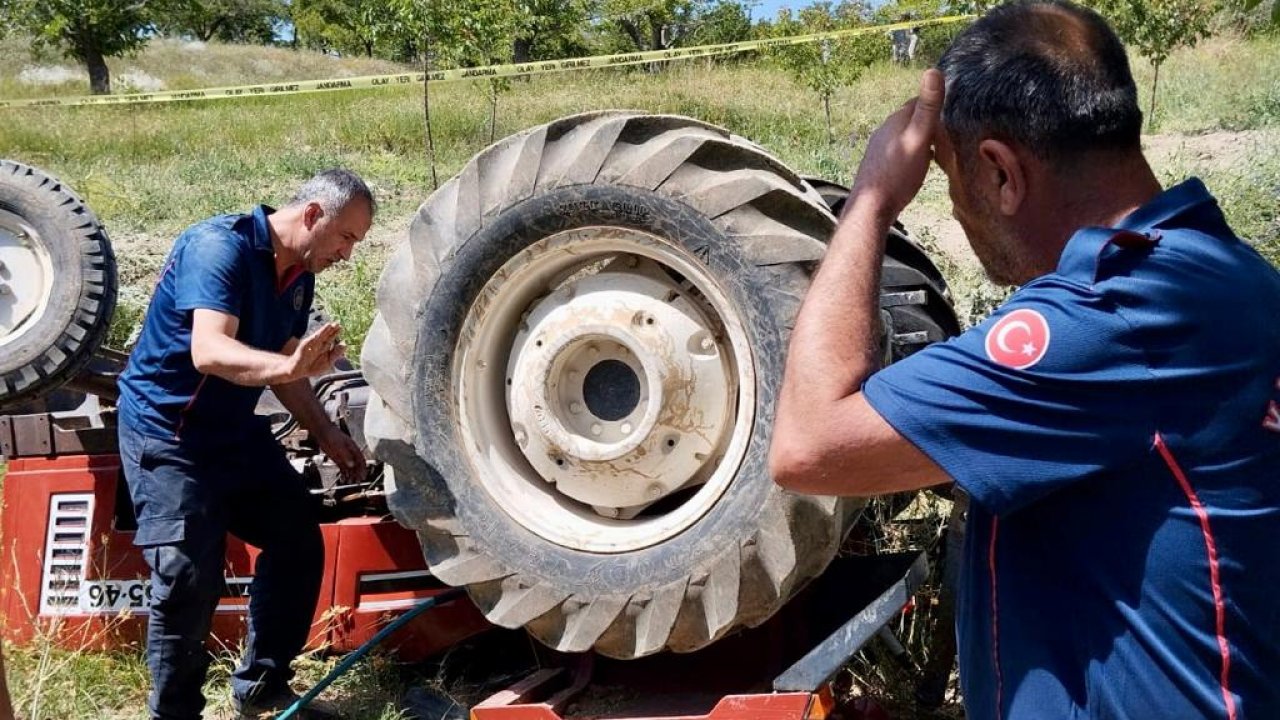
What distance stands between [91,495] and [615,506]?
2309 millimetres

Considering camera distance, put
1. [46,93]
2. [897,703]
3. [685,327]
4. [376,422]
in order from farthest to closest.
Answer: [46,93] → [897,703] → [376,422] → [685,327]

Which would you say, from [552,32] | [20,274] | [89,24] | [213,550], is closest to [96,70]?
[89,24]

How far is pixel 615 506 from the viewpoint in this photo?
11.2ft

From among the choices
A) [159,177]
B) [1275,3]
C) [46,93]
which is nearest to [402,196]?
[159,177]

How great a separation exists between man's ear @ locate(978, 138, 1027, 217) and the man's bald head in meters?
0.02

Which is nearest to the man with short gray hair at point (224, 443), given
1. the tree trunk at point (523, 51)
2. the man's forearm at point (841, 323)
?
the man's forearm at point (841, 323)

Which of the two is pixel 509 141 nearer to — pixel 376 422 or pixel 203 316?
pixel 376 422

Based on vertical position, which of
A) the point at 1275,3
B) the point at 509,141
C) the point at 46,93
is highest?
the point at 1275,3

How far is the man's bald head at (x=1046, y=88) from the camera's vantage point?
1854 mm

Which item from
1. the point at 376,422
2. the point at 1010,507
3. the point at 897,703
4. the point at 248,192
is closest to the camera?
the point at 1010,507

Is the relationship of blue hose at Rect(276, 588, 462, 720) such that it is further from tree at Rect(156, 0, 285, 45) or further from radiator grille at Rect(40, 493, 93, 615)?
tree at Rect(156, 0, 285, 45)

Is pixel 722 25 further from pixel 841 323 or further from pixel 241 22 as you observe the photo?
pixel 841 323

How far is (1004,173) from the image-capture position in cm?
193

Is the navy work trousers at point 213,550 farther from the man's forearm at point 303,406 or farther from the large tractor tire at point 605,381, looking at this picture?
the large tractor tire at point 605,381
